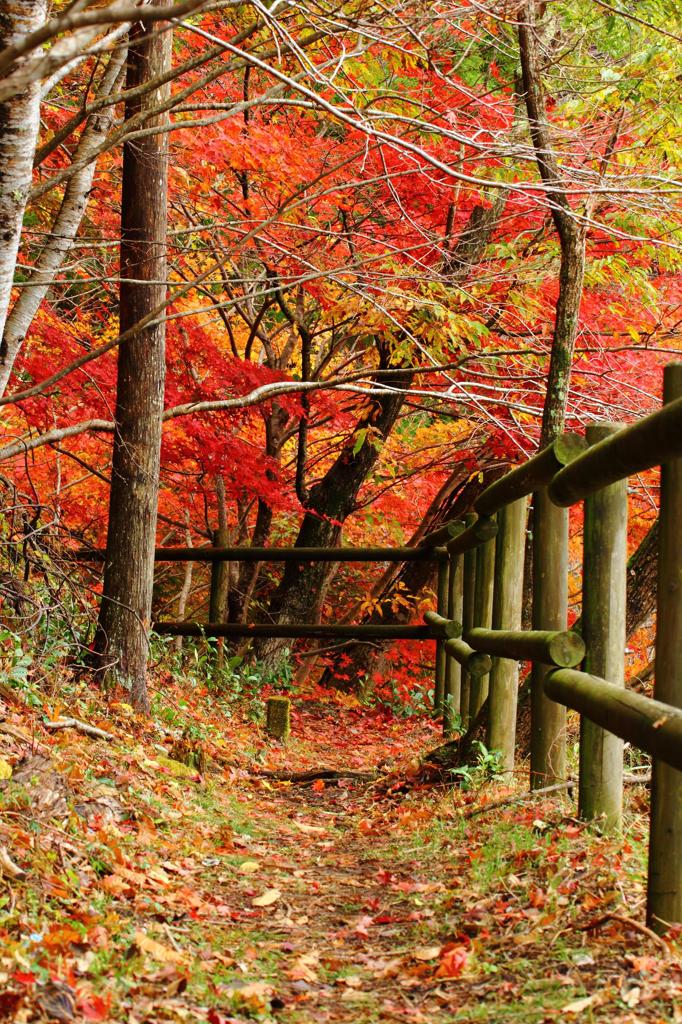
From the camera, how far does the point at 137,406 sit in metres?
6.42

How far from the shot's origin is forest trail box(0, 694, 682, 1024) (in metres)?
2.44

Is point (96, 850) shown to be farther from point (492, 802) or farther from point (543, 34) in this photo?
point (543, 34)

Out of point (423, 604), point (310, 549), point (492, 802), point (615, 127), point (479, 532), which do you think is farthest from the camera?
point (423, 604)

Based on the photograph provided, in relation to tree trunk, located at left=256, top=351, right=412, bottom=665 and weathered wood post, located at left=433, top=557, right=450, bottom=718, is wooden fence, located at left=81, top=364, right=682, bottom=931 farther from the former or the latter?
tree trunk, located at left=256, top=351, right=412, bottom=665

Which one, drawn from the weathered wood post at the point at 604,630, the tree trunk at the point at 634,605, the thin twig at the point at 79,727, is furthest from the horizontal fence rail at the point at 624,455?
the thin twig at the point at 79,727

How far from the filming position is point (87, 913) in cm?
297

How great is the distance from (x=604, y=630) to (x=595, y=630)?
32mm

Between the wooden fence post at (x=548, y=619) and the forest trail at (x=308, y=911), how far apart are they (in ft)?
0.68

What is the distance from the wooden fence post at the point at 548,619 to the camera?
3.96m

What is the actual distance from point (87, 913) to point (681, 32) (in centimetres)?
708

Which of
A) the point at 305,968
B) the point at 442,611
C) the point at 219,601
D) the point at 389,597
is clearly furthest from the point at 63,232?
the point at 389,597

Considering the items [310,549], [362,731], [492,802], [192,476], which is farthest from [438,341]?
[492,802]

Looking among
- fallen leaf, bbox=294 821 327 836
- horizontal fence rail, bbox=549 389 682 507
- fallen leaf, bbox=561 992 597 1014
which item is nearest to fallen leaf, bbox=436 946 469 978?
fallen leaf, bbox=561 992 597 1014

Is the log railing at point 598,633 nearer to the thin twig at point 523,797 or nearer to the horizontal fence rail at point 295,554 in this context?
the thin twig at point 523,797
